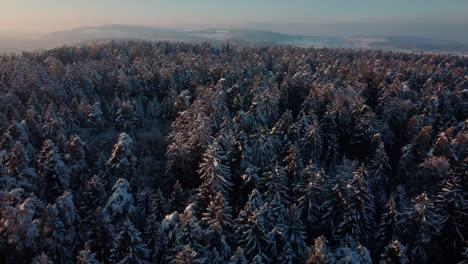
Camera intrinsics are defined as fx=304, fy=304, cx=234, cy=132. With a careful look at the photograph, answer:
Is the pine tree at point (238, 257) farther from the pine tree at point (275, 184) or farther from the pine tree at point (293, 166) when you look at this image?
the pine tree at point (293, 166)

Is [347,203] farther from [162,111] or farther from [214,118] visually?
[162,111]

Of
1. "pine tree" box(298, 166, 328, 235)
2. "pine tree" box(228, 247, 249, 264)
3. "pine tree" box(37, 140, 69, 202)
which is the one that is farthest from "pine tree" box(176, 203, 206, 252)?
"pine tree" box(37, 140, 69, 202)

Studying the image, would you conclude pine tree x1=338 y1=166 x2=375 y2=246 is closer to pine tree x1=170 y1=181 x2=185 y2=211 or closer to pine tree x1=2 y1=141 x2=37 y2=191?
pine tree x1=170 y1=181 x2=185 y2=211

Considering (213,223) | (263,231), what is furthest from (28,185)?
(263,231)

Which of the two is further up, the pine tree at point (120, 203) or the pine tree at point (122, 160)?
the pine tree at point (122, 160)

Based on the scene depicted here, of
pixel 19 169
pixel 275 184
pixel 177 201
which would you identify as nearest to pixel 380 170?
pixel 275 184

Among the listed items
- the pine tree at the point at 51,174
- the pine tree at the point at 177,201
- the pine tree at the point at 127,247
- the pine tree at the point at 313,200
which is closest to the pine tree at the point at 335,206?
the pine tree at the point at 313,200

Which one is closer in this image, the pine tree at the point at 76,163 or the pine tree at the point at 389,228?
the pine tree at the point at 389,228
